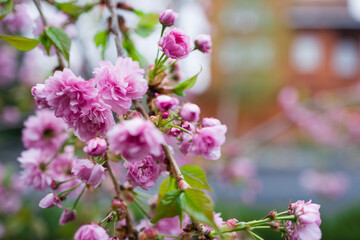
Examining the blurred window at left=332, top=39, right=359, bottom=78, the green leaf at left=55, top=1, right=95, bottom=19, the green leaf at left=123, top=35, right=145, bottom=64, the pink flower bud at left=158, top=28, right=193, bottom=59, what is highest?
the green leaf at left=55, top=1, right=95, bottom=19

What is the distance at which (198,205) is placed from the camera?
48 cm

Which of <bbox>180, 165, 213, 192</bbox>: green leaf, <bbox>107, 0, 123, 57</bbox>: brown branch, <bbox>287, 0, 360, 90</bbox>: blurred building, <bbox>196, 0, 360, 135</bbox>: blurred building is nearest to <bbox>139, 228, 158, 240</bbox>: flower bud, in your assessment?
<bbox>180, 165, 213, 192</bbox>: green leaf

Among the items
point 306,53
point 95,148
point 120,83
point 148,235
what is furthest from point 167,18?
point 306,53

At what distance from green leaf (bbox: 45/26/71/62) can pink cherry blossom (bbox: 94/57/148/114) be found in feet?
0.48

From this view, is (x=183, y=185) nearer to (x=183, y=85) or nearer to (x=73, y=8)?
(x=183, y=85)

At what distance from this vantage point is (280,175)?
942cm

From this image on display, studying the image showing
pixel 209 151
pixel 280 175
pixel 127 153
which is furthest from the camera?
pixel 280 175

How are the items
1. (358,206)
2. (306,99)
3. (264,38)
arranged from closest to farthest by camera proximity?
(306,99) < (358,206) < (264,38)

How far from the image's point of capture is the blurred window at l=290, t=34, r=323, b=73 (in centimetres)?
1347

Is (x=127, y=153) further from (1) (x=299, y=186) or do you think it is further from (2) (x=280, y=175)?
(2) (x=280, y=175)

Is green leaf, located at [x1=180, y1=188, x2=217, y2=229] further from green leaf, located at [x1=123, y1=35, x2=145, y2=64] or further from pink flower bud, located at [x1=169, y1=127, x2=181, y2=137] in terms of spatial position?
green leaf, located at [x1=123, y1=35, x2=145, y2=64]

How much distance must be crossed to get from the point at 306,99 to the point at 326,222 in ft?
5.31

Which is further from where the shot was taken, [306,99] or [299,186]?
[299,186]

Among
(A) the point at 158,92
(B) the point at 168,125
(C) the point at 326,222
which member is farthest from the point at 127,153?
(C) the point at 326,222
